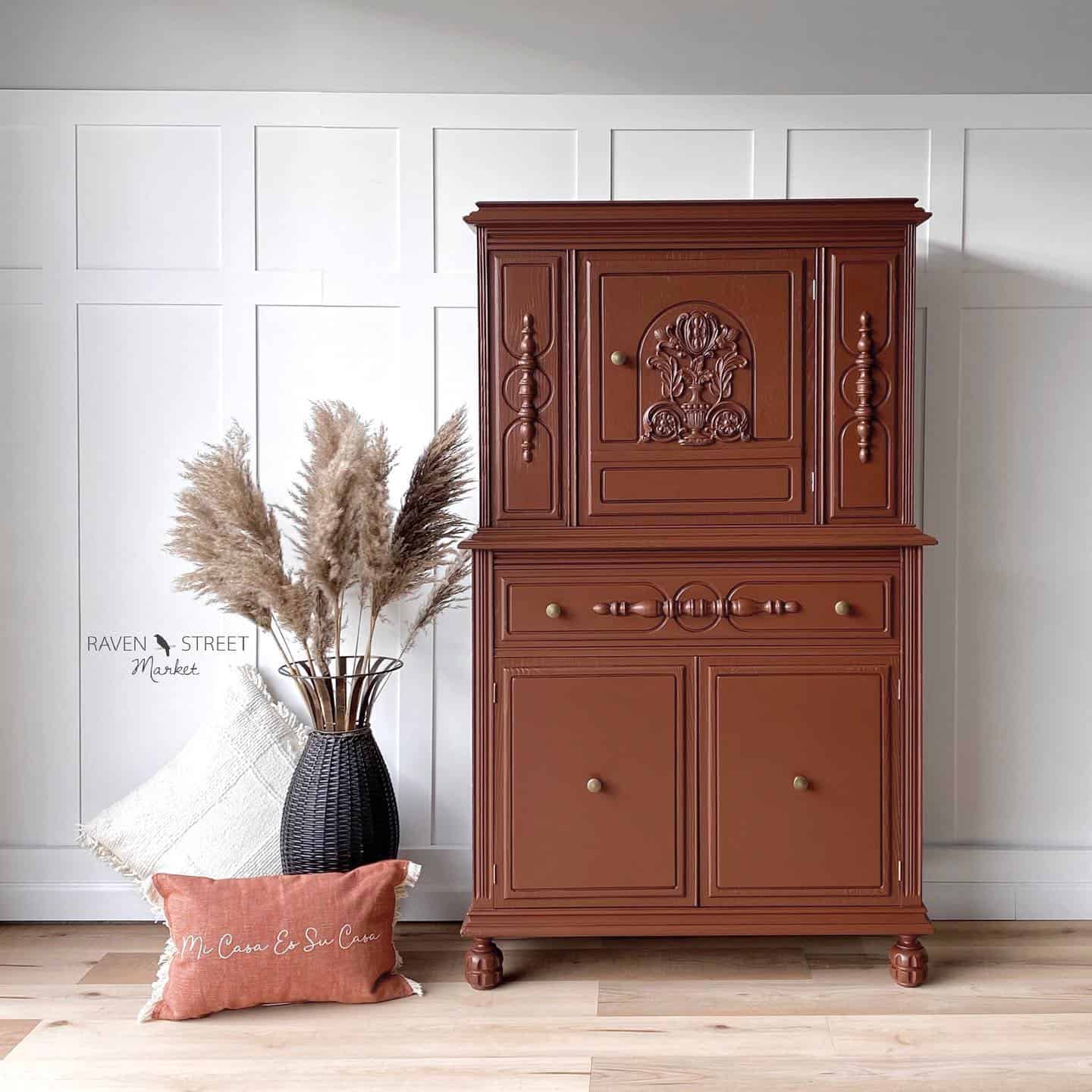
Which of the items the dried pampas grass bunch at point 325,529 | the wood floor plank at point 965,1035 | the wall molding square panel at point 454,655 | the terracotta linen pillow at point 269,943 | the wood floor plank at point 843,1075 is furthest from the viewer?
the wall molding square panel at point 454,655

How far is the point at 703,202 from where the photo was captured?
2.24 m

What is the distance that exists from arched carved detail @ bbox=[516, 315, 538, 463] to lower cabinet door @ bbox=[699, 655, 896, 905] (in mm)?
669

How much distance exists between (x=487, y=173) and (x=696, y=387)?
0.94m

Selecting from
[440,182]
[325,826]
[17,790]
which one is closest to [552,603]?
[325,826]

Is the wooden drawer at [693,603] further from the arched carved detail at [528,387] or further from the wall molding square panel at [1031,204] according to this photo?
the wall molding square panel at [1031,204]

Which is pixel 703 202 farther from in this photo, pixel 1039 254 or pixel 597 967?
pixel 597 967

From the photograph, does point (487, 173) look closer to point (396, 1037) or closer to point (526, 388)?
point (526, 388)

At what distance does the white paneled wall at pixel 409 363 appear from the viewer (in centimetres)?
271

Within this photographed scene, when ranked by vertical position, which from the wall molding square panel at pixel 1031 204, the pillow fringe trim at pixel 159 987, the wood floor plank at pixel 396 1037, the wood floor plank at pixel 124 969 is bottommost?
the wood floor plank at pixel 124 969

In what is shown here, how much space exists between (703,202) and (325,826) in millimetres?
1717

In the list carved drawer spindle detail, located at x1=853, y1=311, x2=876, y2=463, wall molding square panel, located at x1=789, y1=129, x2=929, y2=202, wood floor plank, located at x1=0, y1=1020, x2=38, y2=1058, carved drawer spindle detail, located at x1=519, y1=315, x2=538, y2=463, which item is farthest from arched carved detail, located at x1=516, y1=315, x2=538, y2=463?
wood floor plank, located at x1=0, y1=1020, x2=38, y2=1058

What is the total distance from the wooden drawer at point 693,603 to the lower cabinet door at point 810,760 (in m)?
0.08

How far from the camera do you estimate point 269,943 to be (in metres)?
2.22

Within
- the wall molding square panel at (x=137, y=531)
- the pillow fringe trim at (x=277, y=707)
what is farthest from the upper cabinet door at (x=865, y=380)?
the wall molding square panel at (x=137, y=531)
